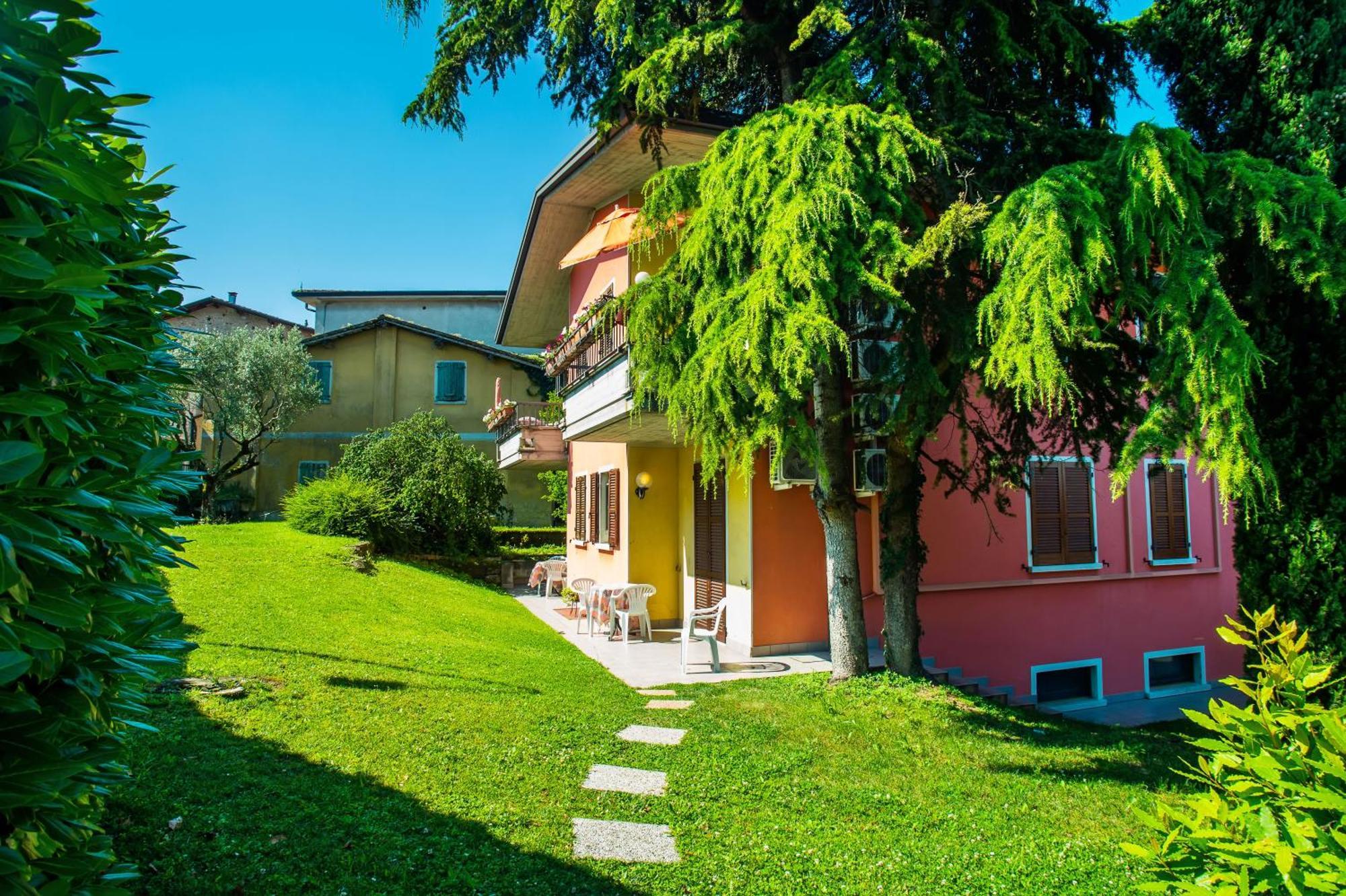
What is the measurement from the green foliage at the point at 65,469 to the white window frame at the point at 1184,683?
14.6 metres

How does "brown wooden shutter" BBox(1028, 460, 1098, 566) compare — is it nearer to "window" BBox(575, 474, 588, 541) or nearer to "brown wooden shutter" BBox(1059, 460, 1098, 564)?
"brown wooden shutter" BBox(1059, 460, 1098, 564)

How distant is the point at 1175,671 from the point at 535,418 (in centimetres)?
1391

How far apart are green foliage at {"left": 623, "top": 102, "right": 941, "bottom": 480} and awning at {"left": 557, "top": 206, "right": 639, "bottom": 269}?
3.07 metres

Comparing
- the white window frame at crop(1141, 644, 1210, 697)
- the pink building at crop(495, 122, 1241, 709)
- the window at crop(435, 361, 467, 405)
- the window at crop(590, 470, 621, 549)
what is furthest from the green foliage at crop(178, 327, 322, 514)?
the white window frame at crop(1141, 644, 1210, 697)

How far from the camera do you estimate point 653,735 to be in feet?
22.9

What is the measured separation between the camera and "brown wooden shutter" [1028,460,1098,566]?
493 inches

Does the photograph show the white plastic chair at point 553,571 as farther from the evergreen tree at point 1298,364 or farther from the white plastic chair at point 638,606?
the evergreen tree at point 1298,364

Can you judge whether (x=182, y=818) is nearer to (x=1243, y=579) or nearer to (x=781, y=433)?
(x=781, y=433)

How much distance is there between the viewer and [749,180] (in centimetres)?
725

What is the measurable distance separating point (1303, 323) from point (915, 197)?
12.2 feet

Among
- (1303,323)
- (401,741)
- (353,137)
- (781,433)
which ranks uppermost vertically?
(353,137)

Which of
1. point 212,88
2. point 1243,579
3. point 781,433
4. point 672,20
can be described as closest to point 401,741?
point 781,433

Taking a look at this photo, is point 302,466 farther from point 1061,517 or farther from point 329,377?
point 1061,517

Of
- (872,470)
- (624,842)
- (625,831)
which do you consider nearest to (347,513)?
(872,470)
